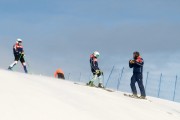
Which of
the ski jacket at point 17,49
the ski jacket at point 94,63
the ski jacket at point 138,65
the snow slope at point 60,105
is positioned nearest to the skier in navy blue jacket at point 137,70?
the ski jacket at point 138,65

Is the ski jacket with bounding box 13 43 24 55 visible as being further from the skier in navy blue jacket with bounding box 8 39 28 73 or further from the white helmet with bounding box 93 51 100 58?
the white helmet with bounding box 93 51 100 58

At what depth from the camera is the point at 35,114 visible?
10.1 m

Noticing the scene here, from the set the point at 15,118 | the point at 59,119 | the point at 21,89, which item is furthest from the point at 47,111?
the point at 21,89

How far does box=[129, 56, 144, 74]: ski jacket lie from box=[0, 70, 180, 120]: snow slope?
5.57 ft

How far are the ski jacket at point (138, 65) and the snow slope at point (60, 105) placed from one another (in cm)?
170

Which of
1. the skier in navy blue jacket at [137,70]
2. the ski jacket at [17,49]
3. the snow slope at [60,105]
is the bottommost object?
the snow slope at [60,105]

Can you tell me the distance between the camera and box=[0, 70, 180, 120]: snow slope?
1027 centimetres

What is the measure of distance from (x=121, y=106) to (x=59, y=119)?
15.3ft

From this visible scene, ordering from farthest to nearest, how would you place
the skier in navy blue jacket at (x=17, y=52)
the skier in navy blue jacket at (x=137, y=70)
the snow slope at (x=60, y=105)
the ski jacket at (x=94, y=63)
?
the skier in navy blue jacket at (x=17, y=52)
the ski jacket at (x=94, y=63)
the skier in navy blue jacket at (x=137, y=70)
the snow slope at (x=60, y=105)

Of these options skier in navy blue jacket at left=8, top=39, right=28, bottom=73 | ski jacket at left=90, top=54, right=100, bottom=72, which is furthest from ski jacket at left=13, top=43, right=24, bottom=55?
ski jacket at left=90, top=54, right=100, bottom=72

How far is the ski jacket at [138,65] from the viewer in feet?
57.5

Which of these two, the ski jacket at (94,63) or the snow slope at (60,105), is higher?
the ski jacket at (94,63)

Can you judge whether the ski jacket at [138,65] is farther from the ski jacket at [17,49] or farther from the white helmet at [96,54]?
the ski jacket at [17,49]

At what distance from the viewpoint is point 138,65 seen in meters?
17.6
